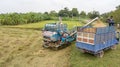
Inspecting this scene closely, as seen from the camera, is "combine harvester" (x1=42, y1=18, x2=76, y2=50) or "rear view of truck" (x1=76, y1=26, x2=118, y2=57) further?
"combine harvester" (x1=42, y1=18, x2=76, y2=50)

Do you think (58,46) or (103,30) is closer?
(103,30)

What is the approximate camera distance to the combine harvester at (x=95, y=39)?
29.6ft

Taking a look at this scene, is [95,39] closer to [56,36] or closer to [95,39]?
[95,39]

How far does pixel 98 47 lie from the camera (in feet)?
30.1

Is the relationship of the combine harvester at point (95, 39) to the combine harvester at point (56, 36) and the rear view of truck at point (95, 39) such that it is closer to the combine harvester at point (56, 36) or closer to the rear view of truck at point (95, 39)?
the rear view of truck at point (95, 39)

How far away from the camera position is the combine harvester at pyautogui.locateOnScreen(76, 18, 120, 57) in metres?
9.01

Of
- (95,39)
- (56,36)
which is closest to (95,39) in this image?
(95,39)

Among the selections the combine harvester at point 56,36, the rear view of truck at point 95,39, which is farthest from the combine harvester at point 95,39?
the combine harvester at point 56,36

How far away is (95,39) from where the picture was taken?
8.94m

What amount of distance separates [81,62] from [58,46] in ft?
11.6

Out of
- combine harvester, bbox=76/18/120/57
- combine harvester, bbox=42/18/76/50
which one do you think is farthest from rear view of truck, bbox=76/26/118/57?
combine harvester, bbox=42/18/76/50

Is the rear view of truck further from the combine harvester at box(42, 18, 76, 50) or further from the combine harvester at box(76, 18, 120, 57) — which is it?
the combine harvester at box(42, 18, 76, 50)

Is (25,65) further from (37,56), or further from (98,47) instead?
(98,47)

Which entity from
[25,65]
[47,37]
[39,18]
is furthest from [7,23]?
[25,65]
